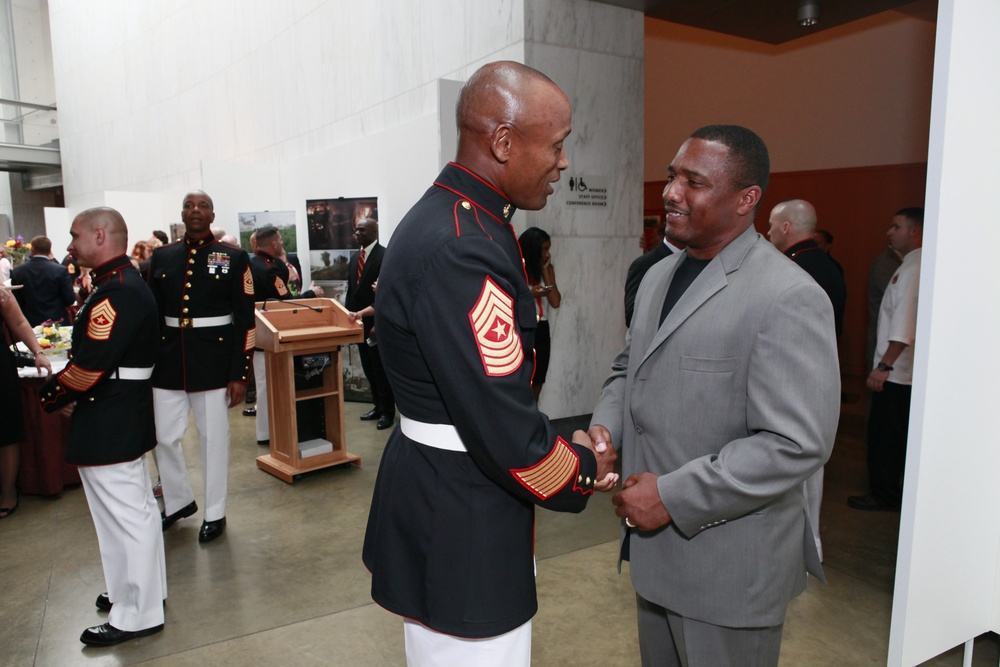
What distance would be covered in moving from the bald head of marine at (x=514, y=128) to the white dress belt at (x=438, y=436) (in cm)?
50

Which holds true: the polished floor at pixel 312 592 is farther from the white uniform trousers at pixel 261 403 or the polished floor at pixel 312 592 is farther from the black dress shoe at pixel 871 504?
the white uniform trousers at pixel 261 403

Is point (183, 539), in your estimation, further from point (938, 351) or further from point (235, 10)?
point (235, 10)

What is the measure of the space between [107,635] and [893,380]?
4.55 metres

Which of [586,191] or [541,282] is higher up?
[586,191]

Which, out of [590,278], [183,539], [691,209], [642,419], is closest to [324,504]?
[183,539]

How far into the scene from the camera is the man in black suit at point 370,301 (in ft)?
20.4

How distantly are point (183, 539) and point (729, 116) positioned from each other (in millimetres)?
8444

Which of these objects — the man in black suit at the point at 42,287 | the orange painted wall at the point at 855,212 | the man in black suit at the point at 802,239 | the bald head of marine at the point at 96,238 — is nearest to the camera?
the bald head of marine at the point at 96,238

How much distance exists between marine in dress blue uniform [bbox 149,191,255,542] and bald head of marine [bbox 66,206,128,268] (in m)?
0.89

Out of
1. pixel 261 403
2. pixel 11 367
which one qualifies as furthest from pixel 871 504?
pixel 11 367

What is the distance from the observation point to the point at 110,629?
2.99 metres

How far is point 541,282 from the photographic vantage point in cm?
562

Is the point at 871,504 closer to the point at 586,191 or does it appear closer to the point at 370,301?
the point at 586,191

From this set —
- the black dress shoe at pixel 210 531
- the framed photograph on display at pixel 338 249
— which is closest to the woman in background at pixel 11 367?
the black dress shoe at pixel 210 531
